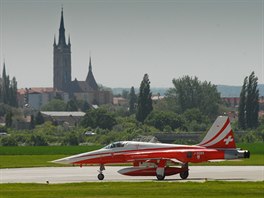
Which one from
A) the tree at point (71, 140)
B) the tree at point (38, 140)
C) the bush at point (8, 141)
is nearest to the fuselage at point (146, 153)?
the tree at point (71, 140)

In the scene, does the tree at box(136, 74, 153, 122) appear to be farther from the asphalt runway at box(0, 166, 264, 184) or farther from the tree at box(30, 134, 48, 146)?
the asphalt runway at box(0, 166, 264, 184)

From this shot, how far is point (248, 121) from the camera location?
178 m

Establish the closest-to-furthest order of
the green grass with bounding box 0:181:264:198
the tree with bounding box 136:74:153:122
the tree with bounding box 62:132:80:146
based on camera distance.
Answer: the green grass with bounding box 0:181:264:198, the tree with bounding box 62:132:80:146, the tree with bounding box 136:74:153:122

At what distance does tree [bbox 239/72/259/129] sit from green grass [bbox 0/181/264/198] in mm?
121645

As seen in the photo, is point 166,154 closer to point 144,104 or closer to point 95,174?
point 95,174

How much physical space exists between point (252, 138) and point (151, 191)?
11091 centimetres

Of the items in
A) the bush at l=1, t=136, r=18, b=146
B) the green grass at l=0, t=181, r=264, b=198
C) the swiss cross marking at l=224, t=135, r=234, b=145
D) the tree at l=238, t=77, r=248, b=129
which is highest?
the tree at l=238, t=77, r=248, b=129

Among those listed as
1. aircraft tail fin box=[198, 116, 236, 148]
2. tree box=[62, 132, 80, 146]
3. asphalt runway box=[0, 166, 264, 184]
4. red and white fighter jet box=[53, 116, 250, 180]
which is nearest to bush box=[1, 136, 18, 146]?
tree box=[62, 132, 80, 146]

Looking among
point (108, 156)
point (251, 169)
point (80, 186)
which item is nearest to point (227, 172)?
point (251, 169)

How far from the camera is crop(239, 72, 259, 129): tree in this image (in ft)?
579

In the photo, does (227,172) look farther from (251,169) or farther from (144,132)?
(144,132)

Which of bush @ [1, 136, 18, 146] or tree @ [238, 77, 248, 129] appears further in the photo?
tree @ [238, 77, 248, 129]

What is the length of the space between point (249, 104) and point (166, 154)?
386ft

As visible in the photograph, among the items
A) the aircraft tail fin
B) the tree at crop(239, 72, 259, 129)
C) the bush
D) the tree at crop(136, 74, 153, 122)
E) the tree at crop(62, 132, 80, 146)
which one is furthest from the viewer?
the tree at crop(136, 74, 153, 122)
